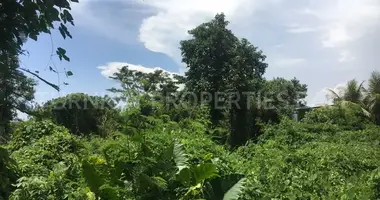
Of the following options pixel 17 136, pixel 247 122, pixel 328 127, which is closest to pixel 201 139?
pixel 17 136

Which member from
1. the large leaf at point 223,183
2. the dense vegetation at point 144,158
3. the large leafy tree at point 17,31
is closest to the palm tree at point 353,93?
the dense vegetation at point 144,158

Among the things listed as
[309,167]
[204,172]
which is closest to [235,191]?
[204,172]

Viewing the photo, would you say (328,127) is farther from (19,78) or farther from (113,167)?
(19,78)

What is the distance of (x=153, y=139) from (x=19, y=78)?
2.27 metres

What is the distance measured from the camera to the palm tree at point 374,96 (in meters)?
17.5

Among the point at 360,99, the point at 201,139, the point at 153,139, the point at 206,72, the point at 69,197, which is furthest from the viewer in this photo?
the point at 206,72

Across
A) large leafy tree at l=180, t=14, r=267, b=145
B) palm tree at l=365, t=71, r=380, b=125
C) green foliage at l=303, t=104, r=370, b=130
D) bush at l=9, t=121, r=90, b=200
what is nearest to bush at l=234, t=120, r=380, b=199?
bush at l=9, t=121, r=90, b=200

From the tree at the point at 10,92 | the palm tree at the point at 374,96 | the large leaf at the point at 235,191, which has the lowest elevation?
the large leaf at the point at 235,191

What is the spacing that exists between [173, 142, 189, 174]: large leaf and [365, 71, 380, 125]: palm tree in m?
16.1

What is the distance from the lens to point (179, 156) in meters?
3.49

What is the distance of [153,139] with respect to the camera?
3.86 m

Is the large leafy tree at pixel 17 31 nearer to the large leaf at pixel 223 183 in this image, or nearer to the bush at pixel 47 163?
the bush at pixel 47 163

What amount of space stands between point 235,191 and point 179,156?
0.57 m

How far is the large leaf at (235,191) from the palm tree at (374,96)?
16065mm
